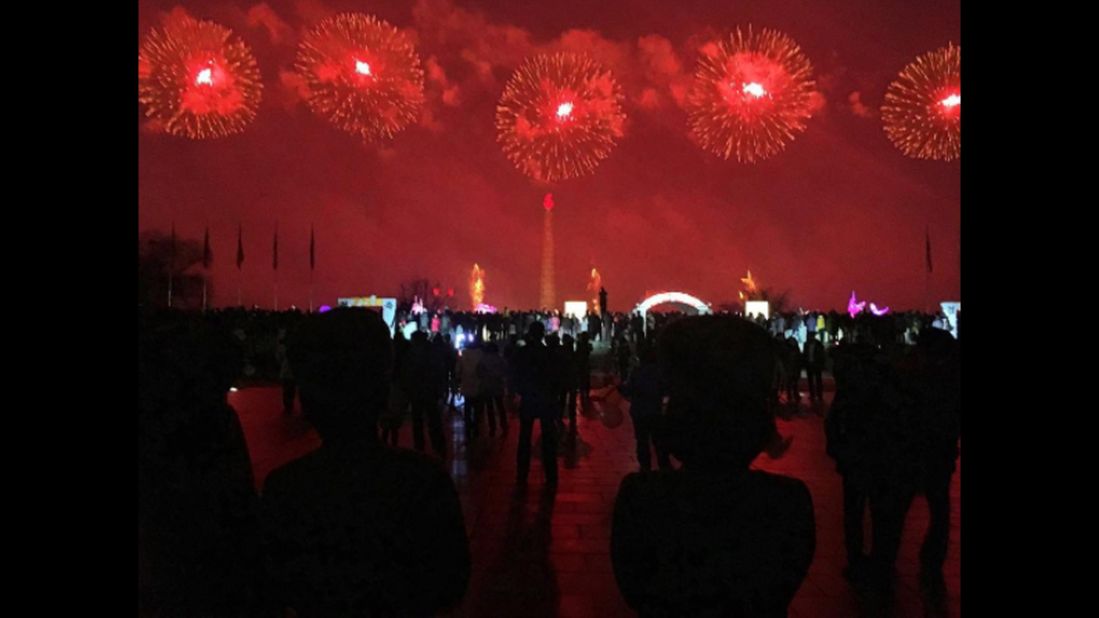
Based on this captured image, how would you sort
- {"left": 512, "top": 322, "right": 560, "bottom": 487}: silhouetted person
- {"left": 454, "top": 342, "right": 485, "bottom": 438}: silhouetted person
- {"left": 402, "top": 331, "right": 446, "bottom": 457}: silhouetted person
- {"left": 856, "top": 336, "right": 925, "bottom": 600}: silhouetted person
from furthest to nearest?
{"left": 454, "top": 342, "right": 485, "bottom": 438}: silhouetted person < {"left": 402, "top": 331, "right": 446, "bottom": 457}: silhouetted person < {"left": 512, "top": 322, "right": 560, "bottom": 487}: silhouetted person < {"left": 856, "top": 336, "right": 925, "bottom": 600}: silhouetted person

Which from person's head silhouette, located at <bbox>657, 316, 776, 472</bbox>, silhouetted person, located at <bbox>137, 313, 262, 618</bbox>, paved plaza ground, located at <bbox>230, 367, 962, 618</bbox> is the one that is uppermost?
person's head silhouette, located at <bbox>657, 316, 776, 472</bbox>

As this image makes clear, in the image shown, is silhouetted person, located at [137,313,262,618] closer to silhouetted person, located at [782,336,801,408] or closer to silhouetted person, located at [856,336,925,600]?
silhouetted person, located at [856,336,925,600]

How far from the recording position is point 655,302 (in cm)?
9112

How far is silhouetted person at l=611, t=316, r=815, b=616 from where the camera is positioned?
2.04m

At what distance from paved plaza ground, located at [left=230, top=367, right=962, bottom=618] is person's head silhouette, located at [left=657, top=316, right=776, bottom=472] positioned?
3205 millimetres

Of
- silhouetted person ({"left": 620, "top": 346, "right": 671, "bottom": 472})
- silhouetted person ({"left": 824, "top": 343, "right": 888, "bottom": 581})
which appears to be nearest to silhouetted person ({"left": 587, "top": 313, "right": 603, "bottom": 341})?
silhouetted person ({"left": 620, "top": 346, "right": 671, "bottom": 472})

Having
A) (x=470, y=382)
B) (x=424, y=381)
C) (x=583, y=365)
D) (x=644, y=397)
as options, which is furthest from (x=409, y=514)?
(x=583, y=365)

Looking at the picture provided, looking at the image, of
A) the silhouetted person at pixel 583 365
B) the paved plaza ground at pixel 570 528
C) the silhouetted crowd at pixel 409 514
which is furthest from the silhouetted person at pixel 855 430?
the silhouetted person at pixel 583 365

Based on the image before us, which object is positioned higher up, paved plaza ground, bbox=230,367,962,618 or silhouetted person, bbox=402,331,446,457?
silhouetted person, bbox=402,331,446,457

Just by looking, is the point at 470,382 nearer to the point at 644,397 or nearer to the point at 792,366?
the point at 644,397

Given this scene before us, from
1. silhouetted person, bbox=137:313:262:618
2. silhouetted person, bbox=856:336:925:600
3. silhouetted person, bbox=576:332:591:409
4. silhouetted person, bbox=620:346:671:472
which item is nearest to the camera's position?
silhouetted person, bbox=137:313:262:618

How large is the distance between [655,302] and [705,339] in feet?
295

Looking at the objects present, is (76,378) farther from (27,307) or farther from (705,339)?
(705,339)

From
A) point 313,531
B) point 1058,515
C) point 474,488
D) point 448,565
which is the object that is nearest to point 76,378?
point 313,531
